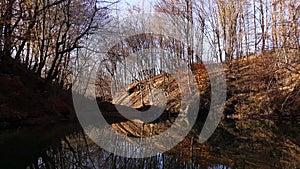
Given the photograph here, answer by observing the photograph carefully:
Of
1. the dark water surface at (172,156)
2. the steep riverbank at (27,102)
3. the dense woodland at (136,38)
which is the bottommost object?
the dark water surface at (172,156)

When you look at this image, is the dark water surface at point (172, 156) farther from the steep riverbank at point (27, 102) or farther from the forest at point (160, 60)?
the steep riverbank at point (27, 102)

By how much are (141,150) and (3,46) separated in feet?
25.6

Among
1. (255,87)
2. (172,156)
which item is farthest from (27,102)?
(255,87)

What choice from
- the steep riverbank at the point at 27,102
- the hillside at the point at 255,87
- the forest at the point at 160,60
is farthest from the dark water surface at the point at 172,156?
the hillside at the point at 255,87

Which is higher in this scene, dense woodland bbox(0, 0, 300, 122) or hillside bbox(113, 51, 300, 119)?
dense woodland bbox(0, 0, 300, 122)

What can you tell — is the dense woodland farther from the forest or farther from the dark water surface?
the dark water surface

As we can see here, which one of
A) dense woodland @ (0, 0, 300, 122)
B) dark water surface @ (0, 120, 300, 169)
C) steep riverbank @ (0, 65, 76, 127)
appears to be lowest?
dark water surface @ (0, 120, 300, 169)

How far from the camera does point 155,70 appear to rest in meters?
22.8

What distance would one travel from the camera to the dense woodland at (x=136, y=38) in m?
10.9

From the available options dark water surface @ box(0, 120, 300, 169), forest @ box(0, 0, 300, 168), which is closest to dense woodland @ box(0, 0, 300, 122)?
forest @ box(0, 0, 300, 168)

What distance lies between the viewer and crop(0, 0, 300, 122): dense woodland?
1094 centimetres

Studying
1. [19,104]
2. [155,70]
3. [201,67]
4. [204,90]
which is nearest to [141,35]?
[155,70]

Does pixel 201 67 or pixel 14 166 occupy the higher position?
pixel 201 67

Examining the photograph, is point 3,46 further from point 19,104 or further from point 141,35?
point 141,35
